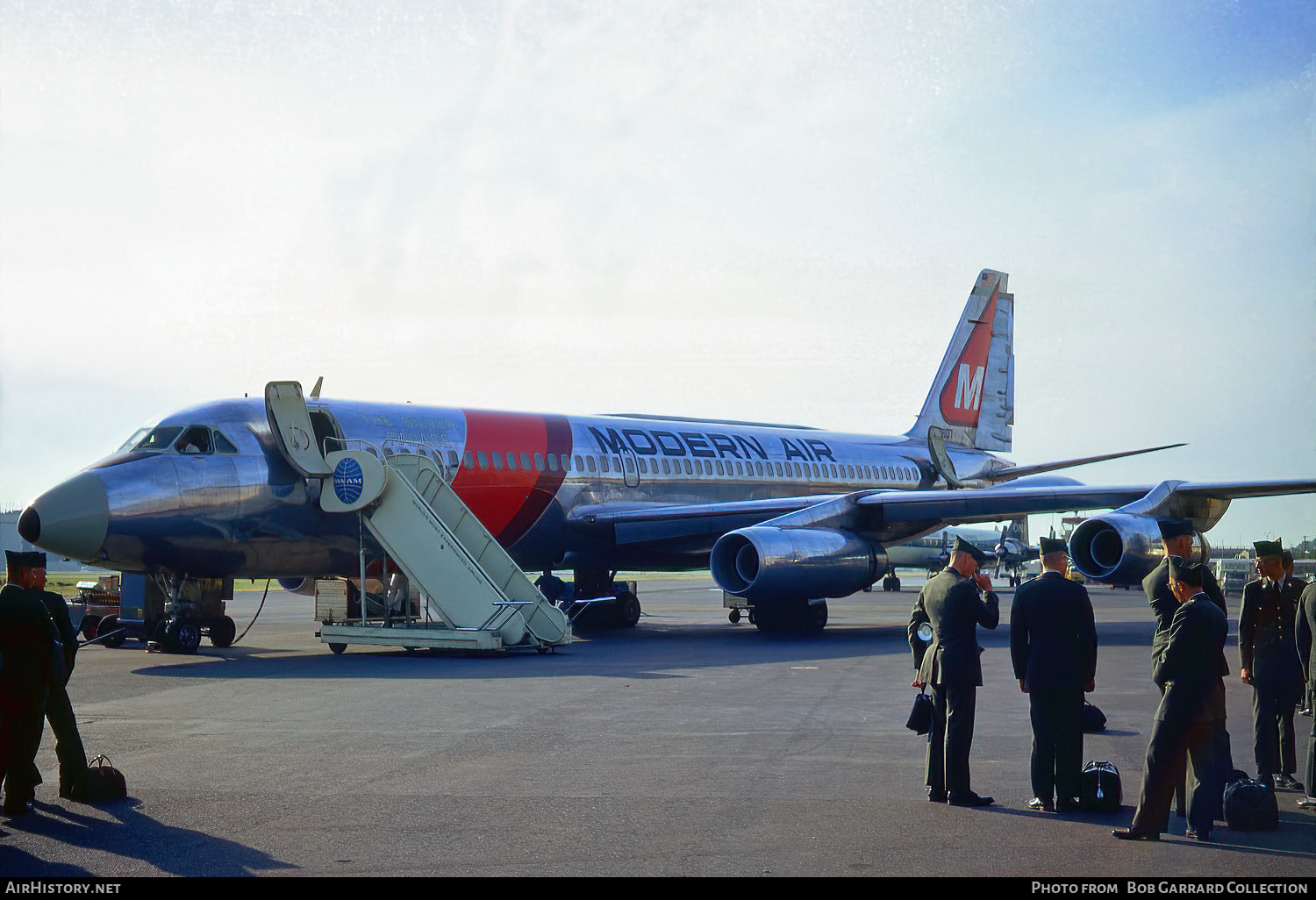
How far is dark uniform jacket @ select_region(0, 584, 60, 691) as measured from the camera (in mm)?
7496

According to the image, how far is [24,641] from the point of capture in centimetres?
757

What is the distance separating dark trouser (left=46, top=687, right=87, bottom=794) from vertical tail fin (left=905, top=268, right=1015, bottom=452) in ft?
88.6

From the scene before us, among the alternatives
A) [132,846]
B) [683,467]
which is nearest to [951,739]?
[132,846]

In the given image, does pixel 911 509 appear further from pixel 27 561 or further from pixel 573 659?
pixel 27 561

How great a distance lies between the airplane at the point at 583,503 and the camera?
55.3 ft

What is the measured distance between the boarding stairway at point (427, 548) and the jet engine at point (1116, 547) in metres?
8.28

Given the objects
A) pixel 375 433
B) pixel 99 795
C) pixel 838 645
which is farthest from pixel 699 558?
pixel 99 795

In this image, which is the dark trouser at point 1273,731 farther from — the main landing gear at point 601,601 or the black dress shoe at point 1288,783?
the main landing gear at point 601,601

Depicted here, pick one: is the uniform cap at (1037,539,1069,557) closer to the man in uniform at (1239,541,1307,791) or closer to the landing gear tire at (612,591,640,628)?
the man in uniform at (1239,541,1307,791)

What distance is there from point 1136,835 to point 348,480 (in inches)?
525

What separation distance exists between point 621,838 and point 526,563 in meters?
16.0

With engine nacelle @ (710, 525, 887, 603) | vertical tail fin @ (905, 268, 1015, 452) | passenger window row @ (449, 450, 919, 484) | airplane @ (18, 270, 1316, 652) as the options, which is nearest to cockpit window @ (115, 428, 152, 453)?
airplane @ (18, 270, 1316, 652)

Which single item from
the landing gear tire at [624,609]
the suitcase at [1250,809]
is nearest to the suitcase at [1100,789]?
the suitcase at [1250,809]

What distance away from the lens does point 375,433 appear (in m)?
19.5
